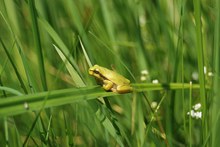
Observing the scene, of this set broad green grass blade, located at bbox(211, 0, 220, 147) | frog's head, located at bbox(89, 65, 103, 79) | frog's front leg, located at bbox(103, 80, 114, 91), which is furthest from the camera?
frog's head, located at bbox(89, 65, 103, 79)

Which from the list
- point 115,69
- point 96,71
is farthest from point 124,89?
point 115,69

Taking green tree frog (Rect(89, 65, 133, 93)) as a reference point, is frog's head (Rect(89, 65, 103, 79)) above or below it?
above

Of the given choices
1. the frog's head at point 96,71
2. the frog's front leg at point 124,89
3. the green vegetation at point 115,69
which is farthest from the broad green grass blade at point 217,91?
the frog's head at point 96,71

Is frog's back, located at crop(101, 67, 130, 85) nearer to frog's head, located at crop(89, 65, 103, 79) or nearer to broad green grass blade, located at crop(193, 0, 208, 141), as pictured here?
frog's head, located at crop(89, 65, 103, 79)

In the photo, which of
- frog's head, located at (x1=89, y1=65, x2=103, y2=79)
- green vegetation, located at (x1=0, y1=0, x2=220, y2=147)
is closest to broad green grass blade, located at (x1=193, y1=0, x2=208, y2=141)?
green vegetation, located at (x1=0, y1=0, x2=220, y2=147)

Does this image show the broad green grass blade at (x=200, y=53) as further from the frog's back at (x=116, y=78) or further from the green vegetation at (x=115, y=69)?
the frog's back at (x=116, y=78)

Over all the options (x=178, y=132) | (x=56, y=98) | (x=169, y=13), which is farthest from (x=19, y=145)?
(x=169, y=13)

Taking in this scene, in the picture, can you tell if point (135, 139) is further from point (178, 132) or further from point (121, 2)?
point (121, 2)
